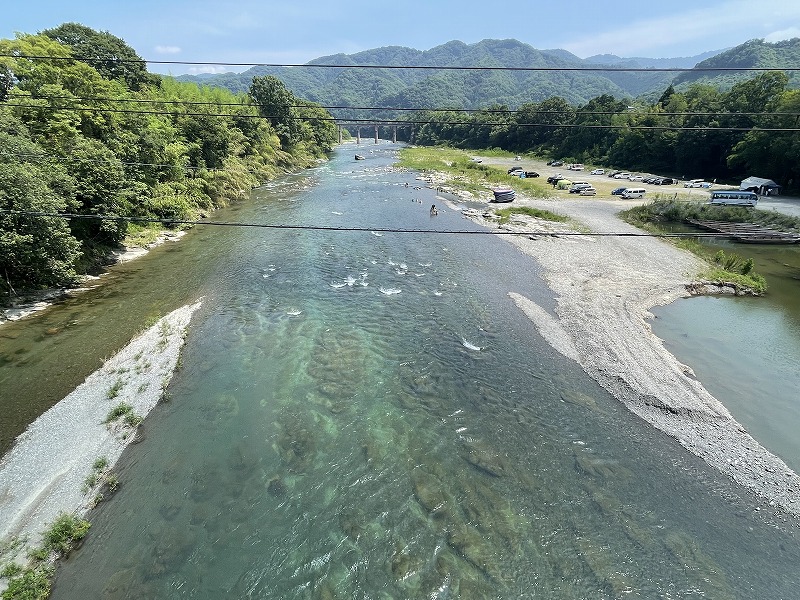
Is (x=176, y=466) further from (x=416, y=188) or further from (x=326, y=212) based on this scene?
(x=416, y=188)

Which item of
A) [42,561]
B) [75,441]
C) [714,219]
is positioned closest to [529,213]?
[714,219]

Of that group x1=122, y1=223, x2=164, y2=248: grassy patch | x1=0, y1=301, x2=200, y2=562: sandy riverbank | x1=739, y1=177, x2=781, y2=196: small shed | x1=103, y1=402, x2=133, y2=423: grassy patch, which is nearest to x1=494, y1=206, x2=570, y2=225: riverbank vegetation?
x1=739, y1=177, x2=781, y2=196: small shed

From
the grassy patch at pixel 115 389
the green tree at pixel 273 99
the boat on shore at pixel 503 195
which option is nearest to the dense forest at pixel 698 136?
the boat on shore at pixel 503 195

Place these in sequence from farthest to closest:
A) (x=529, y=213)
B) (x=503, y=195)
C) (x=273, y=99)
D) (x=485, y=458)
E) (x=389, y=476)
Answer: (x=273, y=99) → (x=503, y=195) → (x=529, y=213) → (x=485, y=458) → (x=389, y=476)

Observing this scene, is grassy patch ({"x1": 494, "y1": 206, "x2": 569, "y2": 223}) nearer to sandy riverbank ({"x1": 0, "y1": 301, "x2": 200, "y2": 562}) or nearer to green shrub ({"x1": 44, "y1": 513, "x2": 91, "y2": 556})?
sandy riverbank ({"x1": 0, "y1": 301, "x2": 200, "y2": 562})

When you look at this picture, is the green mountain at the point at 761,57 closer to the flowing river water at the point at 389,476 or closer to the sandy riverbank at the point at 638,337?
the sandy riverbank at the point at 638,337

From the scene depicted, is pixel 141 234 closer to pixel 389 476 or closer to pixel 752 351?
pixel 389 476

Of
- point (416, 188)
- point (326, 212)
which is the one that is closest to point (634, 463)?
point (326, 212)
